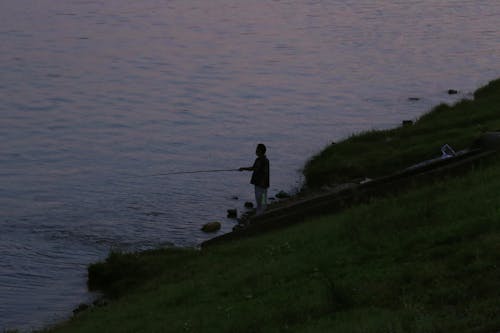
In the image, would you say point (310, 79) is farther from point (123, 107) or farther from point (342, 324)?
point (342, 324)

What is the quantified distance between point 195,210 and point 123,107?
47.3 ft

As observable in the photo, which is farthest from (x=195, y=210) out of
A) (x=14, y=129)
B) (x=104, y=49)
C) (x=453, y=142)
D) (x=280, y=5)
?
(x=280, y=5)

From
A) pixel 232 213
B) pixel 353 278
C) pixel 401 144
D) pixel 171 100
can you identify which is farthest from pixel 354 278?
pixel 171 100

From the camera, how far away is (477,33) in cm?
6097

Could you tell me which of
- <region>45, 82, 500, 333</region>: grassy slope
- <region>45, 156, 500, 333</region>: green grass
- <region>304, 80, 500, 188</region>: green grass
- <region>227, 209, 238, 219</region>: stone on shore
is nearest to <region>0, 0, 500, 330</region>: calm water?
<region>227, 209, 238, 219</region>: stone on shore

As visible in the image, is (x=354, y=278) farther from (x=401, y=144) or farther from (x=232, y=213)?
(x=401, y=144)

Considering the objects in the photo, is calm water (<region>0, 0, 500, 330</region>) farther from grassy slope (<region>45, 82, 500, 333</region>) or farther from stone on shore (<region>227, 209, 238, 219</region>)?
grassy slope (<region>45, 82, 500, 333</region>)

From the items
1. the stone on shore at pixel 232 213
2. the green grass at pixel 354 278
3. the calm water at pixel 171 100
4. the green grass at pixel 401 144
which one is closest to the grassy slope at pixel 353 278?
the green grass at pixel 354 278

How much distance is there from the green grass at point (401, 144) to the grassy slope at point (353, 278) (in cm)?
826

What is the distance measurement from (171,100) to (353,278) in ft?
98.1

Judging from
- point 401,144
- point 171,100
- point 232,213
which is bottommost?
point 232,213

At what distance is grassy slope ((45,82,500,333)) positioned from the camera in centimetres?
1087

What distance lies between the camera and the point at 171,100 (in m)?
41.9

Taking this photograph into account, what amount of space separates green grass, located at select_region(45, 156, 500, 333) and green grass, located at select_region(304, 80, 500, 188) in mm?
8308
